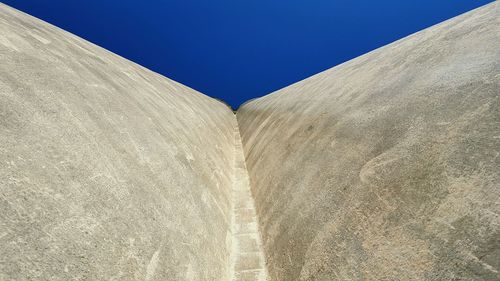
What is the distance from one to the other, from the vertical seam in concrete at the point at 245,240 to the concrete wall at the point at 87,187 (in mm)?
118

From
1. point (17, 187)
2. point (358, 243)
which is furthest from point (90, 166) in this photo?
point (358, 243)

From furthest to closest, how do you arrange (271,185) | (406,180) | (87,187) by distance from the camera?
(271,185) < (406,180) < (87,187)

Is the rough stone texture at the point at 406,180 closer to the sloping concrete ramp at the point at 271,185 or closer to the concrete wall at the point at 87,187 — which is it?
the sloping concrete ramp at the point at 271,185

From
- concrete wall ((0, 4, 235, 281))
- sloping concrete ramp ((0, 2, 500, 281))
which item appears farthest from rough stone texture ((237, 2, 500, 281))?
concrete wall ((0, 4, 235, 281))

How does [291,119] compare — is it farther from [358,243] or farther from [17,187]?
[17,187]

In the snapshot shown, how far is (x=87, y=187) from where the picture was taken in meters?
2.04

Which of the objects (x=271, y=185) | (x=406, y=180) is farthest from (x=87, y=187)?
(x=271, y=185)

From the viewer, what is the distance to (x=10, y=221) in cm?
150

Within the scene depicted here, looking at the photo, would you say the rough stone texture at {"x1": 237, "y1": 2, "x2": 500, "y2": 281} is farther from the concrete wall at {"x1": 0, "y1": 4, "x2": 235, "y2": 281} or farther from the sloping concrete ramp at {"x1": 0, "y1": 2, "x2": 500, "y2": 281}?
the concrete wall at {"x1": 0, "y1": 4, "x2": 235, "y2": 281}

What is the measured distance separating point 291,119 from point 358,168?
3.37 m

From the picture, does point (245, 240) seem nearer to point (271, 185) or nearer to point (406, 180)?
point (271, 185)

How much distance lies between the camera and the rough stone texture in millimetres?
1692

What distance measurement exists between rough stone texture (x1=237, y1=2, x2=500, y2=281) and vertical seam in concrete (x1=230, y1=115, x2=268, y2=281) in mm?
104

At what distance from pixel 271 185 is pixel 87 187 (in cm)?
254
